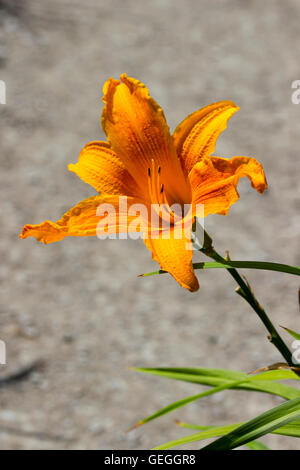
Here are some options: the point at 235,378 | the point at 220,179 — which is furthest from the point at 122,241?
the point at 220,179

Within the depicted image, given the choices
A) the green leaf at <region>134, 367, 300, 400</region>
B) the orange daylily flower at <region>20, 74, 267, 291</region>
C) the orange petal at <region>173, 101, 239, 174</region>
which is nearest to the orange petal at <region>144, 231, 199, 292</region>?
the orange daylily flower at <region>20, 74, 267, 291</region>

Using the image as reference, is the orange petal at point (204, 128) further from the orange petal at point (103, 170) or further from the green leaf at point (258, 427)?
the green leaf at point (258, 427)

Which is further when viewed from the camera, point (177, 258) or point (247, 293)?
point (247, 293)

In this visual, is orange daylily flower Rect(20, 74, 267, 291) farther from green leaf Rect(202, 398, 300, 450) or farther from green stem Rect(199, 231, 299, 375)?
green leaf Rect(202, 398, 300, 450)

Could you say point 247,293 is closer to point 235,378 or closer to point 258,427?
point 258,427

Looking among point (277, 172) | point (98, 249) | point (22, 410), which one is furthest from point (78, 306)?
point (277, 172)
